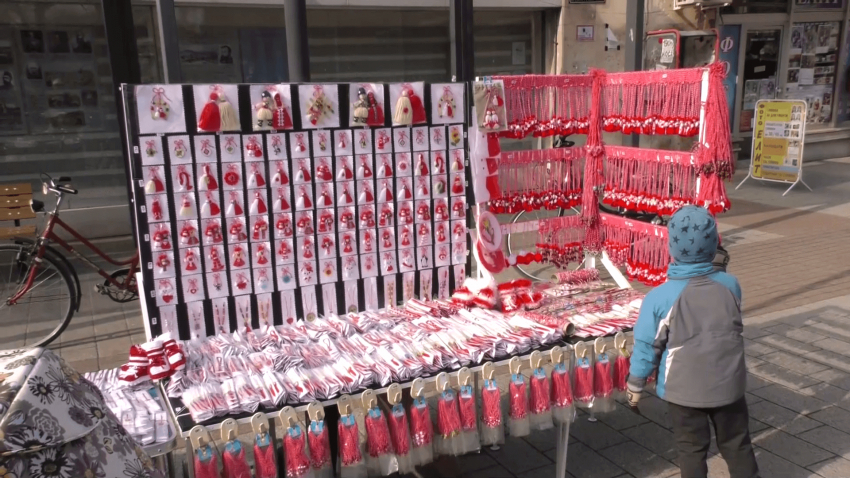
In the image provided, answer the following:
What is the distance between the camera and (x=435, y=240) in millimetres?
3670

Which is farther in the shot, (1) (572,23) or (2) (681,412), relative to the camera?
(1) (572,23)

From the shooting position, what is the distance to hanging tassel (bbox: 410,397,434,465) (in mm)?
2857

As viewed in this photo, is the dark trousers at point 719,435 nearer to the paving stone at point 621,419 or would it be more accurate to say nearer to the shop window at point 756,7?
the paving stone at point 621,419

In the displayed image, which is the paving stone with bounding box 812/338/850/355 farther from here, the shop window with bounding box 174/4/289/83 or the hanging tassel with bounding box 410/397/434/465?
the shop window with bounding box 174/4/289/83

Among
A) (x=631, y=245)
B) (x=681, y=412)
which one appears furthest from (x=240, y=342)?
(x=631, y=245)

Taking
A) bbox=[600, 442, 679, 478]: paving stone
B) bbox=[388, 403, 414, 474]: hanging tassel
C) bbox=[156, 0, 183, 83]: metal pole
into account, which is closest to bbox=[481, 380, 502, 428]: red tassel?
bbox=[388, 403, 414, 474]: hanging tassel

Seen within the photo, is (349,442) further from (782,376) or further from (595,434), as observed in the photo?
(782,376)

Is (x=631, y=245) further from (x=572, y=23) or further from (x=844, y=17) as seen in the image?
(x=844, y=17)

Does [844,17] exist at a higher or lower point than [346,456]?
higher

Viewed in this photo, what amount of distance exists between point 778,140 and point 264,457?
1107 cm

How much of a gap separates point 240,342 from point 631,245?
8.37 feet

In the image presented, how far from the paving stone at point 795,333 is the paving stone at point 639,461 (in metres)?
2.34

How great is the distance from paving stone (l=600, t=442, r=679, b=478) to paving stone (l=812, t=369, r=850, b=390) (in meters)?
1.74

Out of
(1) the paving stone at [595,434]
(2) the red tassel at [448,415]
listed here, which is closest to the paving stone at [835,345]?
(1) the paving stone at [595,434]
